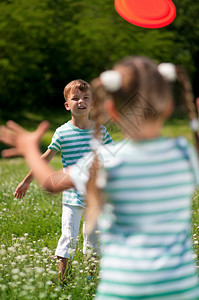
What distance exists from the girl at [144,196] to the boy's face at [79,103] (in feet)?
7.50

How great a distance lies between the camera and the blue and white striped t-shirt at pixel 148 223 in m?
1.74

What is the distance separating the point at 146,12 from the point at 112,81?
2.14 meters

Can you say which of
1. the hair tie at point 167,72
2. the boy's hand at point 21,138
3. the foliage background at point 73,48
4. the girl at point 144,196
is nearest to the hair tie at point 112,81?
the girl at point 144,196

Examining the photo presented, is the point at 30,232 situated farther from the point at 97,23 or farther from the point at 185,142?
the point at 97,23

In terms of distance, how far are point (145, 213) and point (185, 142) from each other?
34cm

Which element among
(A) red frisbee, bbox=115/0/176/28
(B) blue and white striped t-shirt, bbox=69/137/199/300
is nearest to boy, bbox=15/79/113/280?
(A) red frisbee, bbox=115/0/176/28

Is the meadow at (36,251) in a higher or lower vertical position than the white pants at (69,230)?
lower

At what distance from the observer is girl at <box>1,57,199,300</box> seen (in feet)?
5.70

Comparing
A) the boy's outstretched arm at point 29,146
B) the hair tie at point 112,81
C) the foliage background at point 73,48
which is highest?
the hair tie at point 112,81

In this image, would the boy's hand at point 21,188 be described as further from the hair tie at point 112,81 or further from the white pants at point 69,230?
the hair tie at point 112,81

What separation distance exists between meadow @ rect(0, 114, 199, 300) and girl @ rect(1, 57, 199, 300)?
0.46m

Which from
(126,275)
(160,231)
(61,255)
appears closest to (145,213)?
(160,231)

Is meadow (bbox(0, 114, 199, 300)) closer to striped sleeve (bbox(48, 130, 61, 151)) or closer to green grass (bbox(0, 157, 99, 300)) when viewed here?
green grass (bbox(0, 157, 99, 300))

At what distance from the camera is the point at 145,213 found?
68.7 inches
